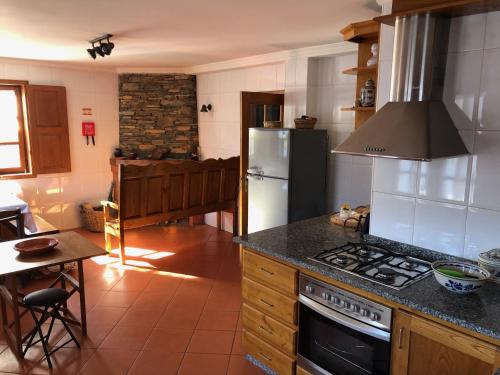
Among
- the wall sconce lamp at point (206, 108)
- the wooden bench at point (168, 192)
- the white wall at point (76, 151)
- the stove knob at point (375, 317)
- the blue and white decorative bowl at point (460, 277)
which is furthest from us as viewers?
the wall sconce lamp at point (206, 108)

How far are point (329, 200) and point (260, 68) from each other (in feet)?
6.03

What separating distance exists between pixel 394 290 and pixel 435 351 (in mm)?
258

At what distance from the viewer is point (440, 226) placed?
196cm

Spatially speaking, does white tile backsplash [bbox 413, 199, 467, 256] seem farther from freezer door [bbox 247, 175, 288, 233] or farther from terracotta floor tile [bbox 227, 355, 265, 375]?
freezer door [bbox 247, 175, 288, 233]

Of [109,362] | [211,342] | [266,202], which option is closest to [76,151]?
[266,202]

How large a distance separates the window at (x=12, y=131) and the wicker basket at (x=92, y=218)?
37.2 inches

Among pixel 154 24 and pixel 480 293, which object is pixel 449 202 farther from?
pixel 154 24

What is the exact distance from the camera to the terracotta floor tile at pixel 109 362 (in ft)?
7.77

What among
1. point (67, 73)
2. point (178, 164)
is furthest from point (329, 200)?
point (67, 73)

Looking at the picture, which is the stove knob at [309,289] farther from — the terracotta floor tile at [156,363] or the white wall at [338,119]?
the white wall at [338,119]

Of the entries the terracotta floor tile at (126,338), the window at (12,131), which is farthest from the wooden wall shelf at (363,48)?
the window at (12,131)

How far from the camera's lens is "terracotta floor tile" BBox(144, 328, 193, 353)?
261cm

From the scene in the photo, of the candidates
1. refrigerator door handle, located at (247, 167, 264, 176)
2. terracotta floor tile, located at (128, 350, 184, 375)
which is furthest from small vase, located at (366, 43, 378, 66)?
terracotta floor tile, located at (128, 350, 184, 375)

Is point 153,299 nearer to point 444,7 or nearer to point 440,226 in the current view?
point 440,226
